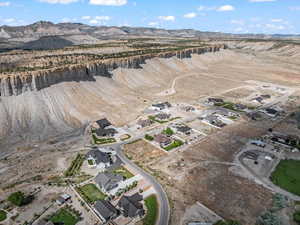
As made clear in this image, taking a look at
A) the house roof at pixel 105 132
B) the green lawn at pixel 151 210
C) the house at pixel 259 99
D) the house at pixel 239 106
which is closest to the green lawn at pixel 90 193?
the green lawn at pixel 151 210

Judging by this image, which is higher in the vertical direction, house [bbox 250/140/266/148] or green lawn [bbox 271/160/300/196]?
house [bbox 250/140/266/148]

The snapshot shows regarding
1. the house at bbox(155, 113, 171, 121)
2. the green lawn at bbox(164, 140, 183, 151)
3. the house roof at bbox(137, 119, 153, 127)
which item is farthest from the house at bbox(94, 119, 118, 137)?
the green lawn at bbox(164, 140, 183, 151)

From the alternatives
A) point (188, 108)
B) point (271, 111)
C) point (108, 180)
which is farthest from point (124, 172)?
point (271, 111)

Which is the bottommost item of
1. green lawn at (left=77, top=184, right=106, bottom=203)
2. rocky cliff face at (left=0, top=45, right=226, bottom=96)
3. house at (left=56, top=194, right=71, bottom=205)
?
green lawn at (left=77, top=184, right=106, bottom=203)

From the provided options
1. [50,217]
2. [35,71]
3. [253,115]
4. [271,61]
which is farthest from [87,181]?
[271,61]

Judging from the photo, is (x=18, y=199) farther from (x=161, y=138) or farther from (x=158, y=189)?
(x=161, y=138)

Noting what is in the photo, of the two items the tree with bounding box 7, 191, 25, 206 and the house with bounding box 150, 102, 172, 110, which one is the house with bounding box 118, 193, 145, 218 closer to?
the tree with bounding box 7, 191, 25, 206
